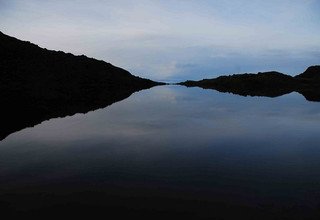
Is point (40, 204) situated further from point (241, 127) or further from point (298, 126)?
point (298, 126)

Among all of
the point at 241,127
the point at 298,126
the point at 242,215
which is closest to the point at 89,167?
the point at 242,215

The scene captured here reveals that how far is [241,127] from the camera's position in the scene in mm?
42781

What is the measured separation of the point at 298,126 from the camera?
43750mm

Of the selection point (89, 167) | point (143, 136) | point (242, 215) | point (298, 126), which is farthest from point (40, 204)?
point (298, 126)

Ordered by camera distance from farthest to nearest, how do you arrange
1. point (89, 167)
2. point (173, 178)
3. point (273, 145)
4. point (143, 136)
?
point (143, 136), point (273, 145), point (89, 167), point (173, 178)

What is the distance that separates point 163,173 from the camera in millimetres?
21438

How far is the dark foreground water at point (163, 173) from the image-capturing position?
15.8m

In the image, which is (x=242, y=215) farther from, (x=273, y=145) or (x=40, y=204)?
(x=273, y=145)

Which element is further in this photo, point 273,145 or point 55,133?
point 55,133

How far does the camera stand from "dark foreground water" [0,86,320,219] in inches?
621

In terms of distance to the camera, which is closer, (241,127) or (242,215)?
(242,215)

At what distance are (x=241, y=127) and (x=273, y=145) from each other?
1179 cm

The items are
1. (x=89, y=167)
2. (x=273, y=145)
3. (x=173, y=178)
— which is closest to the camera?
(x=173, y=178)

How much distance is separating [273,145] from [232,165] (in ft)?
30.2
